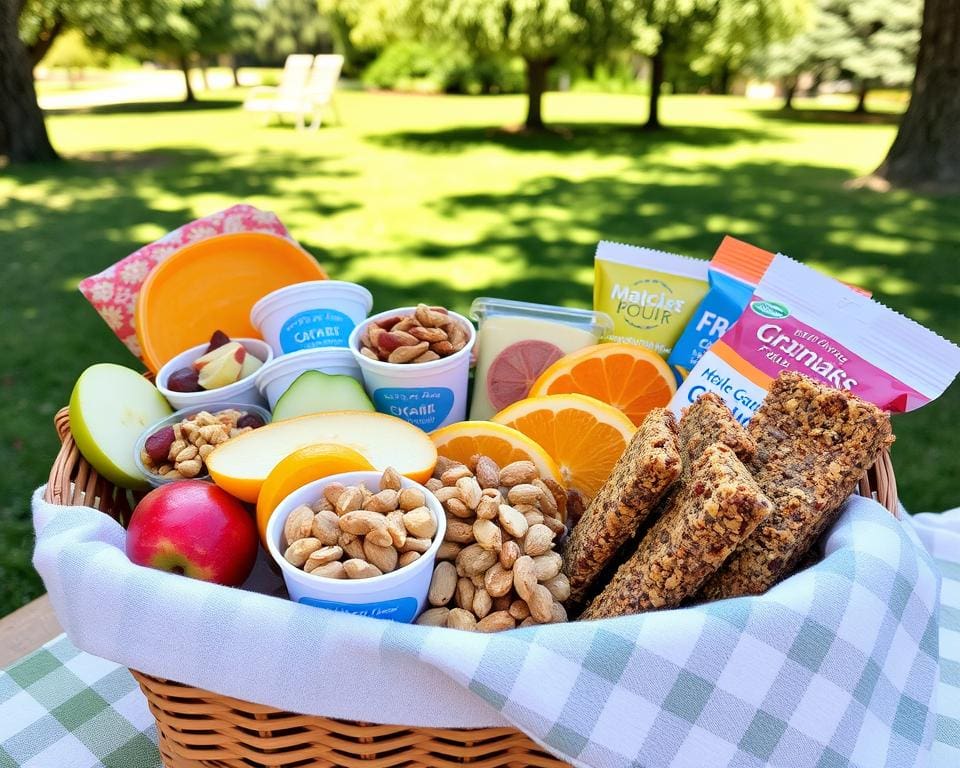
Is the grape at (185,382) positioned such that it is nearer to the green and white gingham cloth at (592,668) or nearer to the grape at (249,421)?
the grape at (249,421)

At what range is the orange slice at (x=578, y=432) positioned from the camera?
4.05 ft

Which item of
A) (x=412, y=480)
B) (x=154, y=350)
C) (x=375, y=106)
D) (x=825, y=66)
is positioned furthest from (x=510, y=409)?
(x=825, y=66)

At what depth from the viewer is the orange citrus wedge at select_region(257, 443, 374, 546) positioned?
97cm

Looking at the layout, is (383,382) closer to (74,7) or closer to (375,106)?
(74,7)

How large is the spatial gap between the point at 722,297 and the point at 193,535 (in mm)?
1047

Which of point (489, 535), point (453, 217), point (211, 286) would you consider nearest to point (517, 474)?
point (489, 535)

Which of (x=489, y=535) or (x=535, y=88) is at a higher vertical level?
(x=489, y=535)

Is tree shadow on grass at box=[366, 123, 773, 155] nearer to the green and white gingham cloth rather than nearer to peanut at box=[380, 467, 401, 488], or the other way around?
peanut at box=[380, 467, 401, 488]

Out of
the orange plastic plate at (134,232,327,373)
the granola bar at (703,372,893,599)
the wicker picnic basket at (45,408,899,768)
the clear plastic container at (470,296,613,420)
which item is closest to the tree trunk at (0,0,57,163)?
the orange plastic plate at (134,232,327,373)

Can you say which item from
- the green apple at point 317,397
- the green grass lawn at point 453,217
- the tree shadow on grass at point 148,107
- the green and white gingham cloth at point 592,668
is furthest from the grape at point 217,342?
the tree shadow on grass at point 148,107

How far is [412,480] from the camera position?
3.27ft

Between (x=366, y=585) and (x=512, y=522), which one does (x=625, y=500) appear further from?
(x=366, y=585)

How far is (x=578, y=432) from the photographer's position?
1256 millimetres

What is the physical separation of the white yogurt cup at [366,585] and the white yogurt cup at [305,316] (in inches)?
24.6
